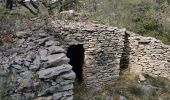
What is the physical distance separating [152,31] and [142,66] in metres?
6.87

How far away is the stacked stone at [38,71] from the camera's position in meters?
6.78

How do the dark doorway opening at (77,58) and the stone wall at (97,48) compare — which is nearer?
the stone wall at (97,48)

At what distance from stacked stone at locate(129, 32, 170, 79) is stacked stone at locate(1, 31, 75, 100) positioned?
4.05 m

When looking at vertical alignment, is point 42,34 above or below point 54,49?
above

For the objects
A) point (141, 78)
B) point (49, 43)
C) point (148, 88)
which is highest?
point (49, 43)

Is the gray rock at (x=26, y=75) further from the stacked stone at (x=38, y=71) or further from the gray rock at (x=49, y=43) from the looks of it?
the gray rock at (x=49, y=43)

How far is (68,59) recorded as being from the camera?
755cm

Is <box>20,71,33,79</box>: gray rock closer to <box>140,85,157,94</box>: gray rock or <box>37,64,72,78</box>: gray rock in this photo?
<box>37,64,72,78</box>: gray rock

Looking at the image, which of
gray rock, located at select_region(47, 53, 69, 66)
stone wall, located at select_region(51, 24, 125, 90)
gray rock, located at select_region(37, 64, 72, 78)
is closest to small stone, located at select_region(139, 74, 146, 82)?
stone wall, located at select_region(51, 24, 125, 90)

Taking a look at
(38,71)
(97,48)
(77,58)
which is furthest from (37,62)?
(77,58)

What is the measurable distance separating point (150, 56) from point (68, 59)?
464cm

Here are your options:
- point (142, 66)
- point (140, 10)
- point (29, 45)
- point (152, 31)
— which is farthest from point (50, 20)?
point (140, 10)

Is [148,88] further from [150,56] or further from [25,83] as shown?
[25,83]

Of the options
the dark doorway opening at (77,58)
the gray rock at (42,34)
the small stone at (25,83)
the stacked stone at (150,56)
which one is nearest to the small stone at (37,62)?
the small stone at (25,83)
